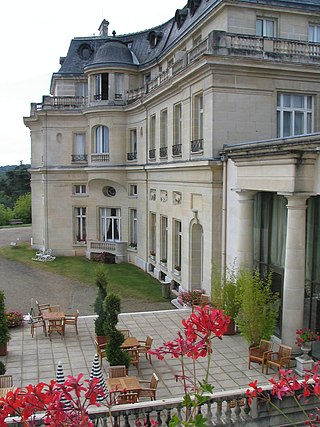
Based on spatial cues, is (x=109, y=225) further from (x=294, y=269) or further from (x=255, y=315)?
(x=294, y=269)

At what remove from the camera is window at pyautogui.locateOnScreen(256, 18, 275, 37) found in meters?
21.5

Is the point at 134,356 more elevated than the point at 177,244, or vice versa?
the point at 177,244

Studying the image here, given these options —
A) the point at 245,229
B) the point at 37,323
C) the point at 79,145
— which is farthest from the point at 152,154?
the point at 37,323

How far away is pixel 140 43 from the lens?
35.2m

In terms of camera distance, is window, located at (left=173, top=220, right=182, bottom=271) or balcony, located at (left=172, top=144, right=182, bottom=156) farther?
window, located at (left=173, top=220, right=182, bottom=271)

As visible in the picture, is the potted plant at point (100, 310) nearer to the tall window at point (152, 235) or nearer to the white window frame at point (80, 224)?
the tall window at point (152, 235)

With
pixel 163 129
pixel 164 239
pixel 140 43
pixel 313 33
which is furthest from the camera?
pixel 140 43

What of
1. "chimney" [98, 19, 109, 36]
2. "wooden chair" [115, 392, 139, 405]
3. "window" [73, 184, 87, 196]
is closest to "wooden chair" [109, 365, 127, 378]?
"wooden chair" [115, 392, 139, 405]

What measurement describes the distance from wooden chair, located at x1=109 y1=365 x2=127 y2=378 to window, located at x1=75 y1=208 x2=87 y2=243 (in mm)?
24000

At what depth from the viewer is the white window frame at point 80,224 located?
119 ft

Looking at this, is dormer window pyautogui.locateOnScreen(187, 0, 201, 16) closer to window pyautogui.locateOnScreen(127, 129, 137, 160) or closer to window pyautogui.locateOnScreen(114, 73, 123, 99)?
window pyautogui.locateOnScreen(114, 73, 123, 99)

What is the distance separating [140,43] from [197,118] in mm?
16336

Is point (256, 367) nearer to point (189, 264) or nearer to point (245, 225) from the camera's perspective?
point (245, 225)

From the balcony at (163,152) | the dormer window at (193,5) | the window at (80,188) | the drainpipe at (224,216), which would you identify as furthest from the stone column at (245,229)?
the window at (80,188)
